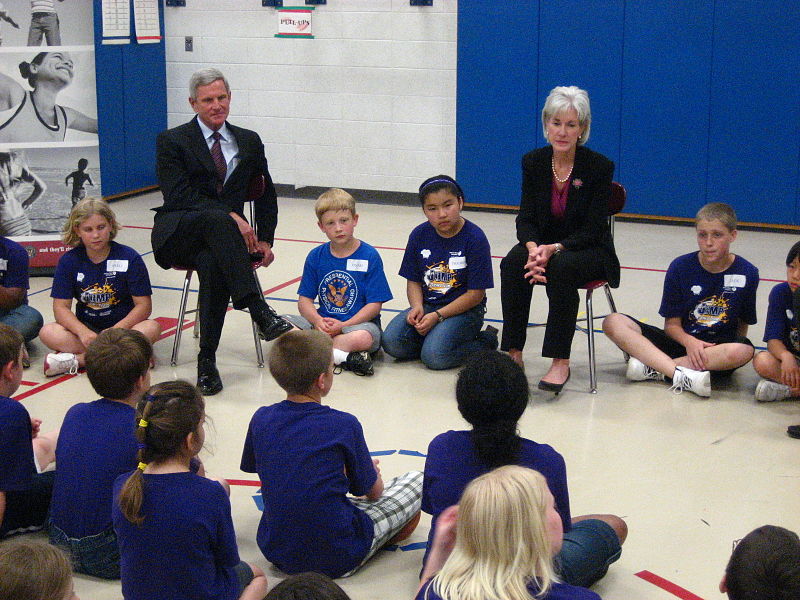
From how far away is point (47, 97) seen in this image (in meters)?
5.82

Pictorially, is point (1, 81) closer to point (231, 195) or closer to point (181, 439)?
point (231, 195)

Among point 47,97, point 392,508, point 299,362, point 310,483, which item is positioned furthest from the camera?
point 47,97

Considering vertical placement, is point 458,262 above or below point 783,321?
above

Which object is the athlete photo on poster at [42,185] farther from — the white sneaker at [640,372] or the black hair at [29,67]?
the white sneaker at [640,372]

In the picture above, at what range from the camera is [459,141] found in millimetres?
7812

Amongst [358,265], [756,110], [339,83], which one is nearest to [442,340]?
[358,265]

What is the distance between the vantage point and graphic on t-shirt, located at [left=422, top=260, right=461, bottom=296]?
447 centimetres

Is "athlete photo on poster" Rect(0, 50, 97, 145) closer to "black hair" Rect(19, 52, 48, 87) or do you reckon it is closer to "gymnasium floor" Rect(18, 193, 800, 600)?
"black hair" Rect(19, 52, 48, 87)

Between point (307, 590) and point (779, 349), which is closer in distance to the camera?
point (307, 590)

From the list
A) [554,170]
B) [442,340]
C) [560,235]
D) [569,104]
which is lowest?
[442,340]

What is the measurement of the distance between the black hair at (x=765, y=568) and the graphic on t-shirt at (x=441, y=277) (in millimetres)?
2899

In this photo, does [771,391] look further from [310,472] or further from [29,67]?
[29,67]

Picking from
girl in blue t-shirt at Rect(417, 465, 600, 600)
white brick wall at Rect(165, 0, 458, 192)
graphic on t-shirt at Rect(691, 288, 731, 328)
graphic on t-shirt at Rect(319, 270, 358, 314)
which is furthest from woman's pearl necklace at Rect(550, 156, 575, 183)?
white brick wall at Rect(165, 0, 458, 192)

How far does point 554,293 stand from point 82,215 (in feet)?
6.62
